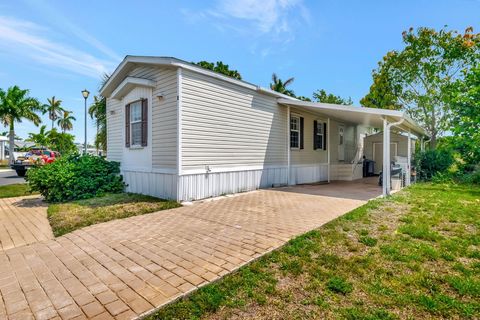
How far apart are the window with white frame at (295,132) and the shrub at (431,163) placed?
7.09 metres

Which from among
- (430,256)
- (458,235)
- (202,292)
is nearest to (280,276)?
(202,292)

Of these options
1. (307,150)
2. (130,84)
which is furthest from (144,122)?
(307,150)

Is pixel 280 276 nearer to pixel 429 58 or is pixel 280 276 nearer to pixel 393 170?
pixel 393 170

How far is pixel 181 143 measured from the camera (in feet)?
23.1

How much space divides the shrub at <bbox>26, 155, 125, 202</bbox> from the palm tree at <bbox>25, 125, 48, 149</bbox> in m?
34.0

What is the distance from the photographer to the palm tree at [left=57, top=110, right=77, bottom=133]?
50841 mm

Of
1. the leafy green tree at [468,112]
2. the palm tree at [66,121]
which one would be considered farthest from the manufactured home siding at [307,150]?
the palm tree at [66,121]

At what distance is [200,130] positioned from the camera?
757cm

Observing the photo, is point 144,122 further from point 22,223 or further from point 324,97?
→ point 324,97

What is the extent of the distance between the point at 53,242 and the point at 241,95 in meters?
6.71

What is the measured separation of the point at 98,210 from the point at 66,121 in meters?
55.8

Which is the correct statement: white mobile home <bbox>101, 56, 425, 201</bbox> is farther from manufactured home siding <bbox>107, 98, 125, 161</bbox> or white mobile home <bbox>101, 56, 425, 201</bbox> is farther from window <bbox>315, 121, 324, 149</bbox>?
window <bbox>315, 121, 324, 149</bbox>

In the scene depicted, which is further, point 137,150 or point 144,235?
point 137,150

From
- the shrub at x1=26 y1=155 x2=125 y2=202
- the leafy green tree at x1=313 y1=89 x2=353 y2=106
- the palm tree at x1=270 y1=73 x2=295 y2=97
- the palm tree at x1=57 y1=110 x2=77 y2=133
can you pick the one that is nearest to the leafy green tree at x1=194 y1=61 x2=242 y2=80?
the palm tree at x1=270 y1=73 x2=295 y2=97
